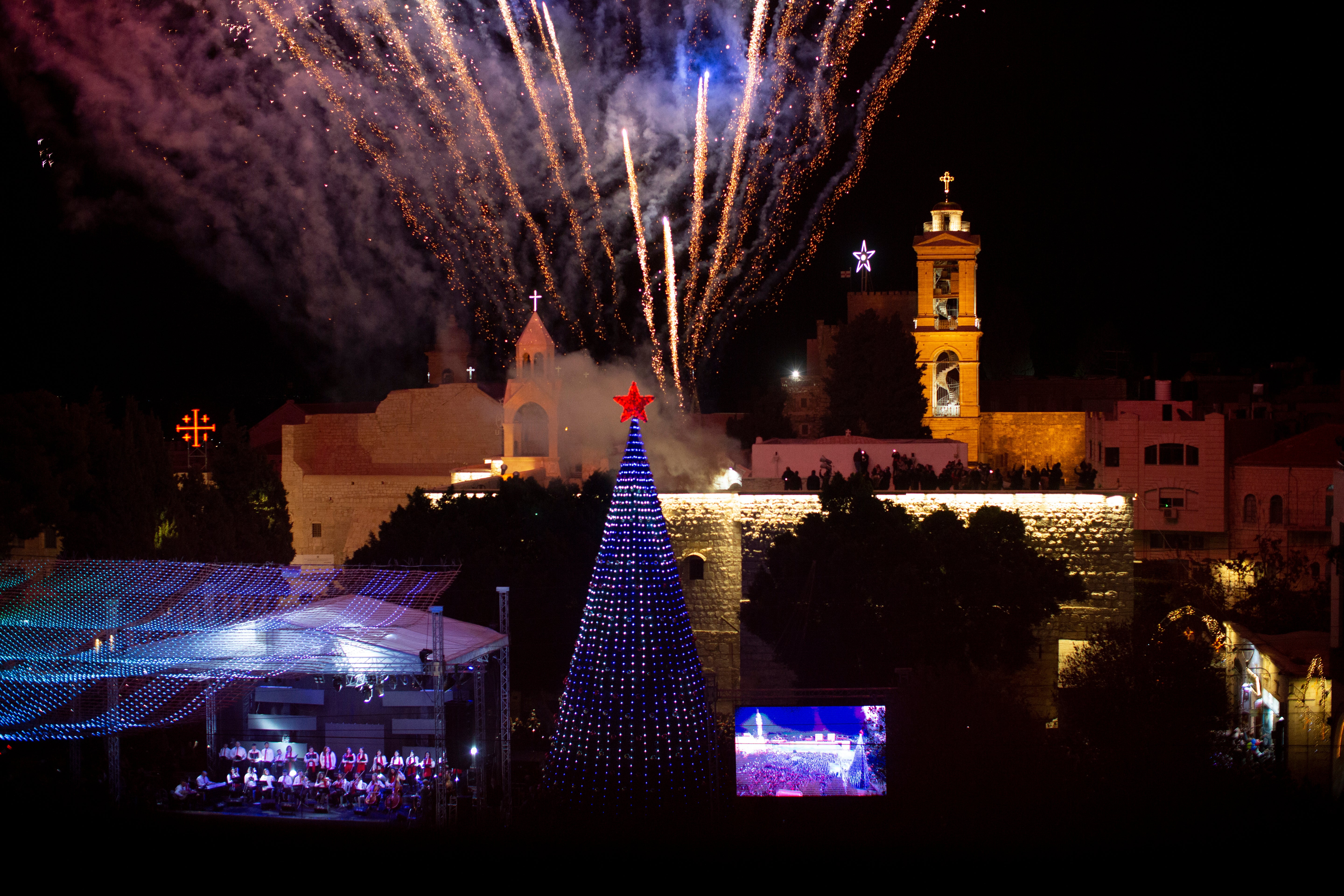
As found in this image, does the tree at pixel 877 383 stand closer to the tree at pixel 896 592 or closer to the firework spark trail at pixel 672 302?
the firework spark trail at pixel 672 302

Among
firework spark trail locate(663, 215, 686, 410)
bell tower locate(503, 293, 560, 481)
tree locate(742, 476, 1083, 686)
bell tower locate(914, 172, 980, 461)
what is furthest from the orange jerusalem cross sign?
tree locate(742, 476, 1083, 686)

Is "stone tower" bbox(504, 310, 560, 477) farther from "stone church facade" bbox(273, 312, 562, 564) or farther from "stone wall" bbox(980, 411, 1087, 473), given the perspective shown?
"stone wall" bbox(980, 411, 1087, 473)

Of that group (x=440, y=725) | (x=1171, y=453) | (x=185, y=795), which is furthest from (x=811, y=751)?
(x=1171, y=453)

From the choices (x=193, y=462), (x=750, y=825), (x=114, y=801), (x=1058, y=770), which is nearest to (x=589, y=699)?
(x=750, y=825)

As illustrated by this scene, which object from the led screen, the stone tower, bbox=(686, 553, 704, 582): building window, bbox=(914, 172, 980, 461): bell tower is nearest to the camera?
the led screen

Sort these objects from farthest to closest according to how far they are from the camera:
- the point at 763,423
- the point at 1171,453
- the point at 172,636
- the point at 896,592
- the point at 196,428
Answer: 1. the point at 196,428
2. the point at 763,423
3. the point at 1171,453
4. the point at 896,592
5. the point at 172,636

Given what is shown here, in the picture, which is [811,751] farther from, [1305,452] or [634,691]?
[1305,452]

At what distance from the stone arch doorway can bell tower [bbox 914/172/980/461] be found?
402 inches

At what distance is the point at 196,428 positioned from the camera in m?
37.2

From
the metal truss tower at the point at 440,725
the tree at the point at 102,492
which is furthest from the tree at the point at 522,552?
the metal truss tower at the point at 440,725

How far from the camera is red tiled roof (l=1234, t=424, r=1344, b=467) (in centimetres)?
2845

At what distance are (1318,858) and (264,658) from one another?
11165mm

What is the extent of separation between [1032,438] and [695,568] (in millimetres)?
14726

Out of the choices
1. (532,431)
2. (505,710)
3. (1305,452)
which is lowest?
(505,710)
